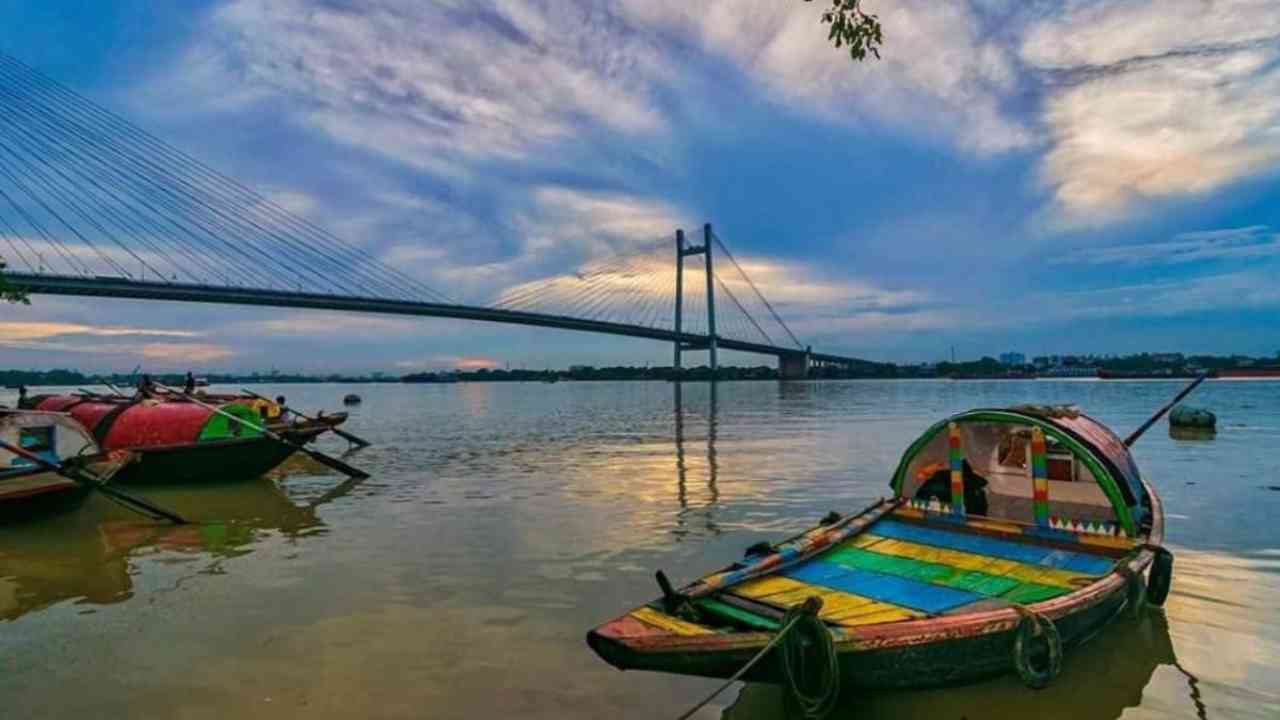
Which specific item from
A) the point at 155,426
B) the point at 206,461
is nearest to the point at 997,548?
the point at 206,461

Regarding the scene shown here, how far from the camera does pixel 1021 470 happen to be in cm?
830

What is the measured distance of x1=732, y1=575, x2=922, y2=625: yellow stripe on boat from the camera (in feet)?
17.7

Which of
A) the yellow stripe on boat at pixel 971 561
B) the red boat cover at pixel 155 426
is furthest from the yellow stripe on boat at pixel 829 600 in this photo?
the red boat cover at pixel 155 426

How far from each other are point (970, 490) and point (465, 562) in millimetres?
6188

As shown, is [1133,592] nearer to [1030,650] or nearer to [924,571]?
[924,571]

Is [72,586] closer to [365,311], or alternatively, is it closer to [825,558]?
[825,558]

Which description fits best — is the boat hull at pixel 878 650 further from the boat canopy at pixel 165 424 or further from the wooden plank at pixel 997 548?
the boat canopy at pixel 165 424

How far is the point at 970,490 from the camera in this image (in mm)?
8258

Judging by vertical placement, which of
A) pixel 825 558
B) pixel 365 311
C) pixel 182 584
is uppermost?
pixel 365 311

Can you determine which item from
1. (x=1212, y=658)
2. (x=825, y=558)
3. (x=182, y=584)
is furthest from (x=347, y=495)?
(x=1212, y=658)

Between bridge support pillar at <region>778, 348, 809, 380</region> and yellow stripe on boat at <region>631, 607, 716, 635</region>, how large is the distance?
104042 mm

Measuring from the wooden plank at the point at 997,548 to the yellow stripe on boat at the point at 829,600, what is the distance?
73.2 inches

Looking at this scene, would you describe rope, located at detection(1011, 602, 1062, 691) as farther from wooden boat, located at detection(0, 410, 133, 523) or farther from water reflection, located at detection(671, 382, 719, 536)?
wooden boat, located at detection(0, 410, 133, 523)

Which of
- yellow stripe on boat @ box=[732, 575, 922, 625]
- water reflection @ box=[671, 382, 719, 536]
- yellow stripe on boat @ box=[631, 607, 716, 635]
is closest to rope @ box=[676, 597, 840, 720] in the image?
yellow stripe on boat @ box=[631, 607, 716, 635]
